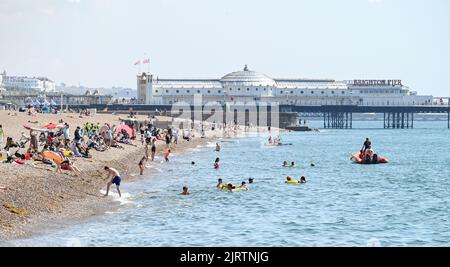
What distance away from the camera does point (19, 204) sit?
29.9 m

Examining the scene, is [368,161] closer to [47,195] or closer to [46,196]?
[47,195]

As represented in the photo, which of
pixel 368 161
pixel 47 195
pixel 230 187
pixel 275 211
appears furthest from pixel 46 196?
pixel 368 161

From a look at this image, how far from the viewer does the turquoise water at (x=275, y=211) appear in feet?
91.6

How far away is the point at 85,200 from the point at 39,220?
5.55 metres

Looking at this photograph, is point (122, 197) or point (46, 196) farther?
point (122, 197)

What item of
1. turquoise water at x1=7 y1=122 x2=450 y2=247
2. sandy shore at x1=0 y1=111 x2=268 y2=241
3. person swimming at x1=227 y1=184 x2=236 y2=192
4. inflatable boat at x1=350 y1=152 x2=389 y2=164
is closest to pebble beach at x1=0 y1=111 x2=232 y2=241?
sandy shore at x1=0 y1=111 x2=268 y2=241

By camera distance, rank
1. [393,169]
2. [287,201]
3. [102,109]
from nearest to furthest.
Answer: [287,201] → [393,169] → [102,109]

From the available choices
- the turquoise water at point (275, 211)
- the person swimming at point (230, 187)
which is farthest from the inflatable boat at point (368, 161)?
the person swimming at point (230, 187)

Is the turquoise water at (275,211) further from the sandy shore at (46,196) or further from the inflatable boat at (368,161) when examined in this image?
the inflatable boat at (368,161)

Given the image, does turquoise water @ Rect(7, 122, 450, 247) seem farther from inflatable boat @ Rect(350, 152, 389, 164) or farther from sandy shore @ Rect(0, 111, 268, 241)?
inflatable boat @ Rect(350, 152, 389, 164)

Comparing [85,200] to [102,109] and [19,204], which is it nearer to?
[19,204]

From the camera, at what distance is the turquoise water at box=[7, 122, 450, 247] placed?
2792 centimetres

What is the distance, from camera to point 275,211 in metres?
35.5
